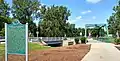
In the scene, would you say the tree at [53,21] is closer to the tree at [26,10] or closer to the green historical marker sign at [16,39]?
the tree at [26,10]

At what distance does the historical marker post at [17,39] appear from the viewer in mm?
11173

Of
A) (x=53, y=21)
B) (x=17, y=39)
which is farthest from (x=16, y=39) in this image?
(x=53, y=21)

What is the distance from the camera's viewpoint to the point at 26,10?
90.5m

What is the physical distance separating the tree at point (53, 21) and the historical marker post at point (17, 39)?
269ft

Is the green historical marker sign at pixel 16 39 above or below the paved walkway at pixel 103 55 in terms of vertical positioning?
above

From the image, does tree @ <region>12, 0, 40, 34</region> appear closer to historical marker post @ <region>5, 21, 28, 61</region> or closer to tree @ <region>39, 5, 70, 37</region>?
tree @ <region>39, 5, 70, 37</region>

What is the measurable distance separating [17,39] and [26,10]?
8006cm

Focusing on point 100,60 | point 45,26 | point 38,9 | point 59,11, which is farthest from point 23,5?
point 100,60

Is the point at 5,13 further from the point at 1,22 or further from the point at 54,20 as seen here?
the point at 54,20

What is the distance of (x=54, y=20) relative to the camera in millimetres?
99562

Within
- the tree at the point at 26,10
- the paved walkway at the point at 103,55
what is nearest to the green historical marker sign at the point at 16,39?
the paved walkway at the point at 103,55

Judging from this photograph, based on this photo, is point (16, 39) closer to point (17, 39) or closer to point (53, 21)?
point (17, 39)

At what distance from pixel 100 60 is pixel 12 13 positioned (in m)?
78.8

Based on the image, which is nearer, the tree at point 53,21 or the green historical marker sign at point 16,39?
the green historical marker sign at point 16,39
